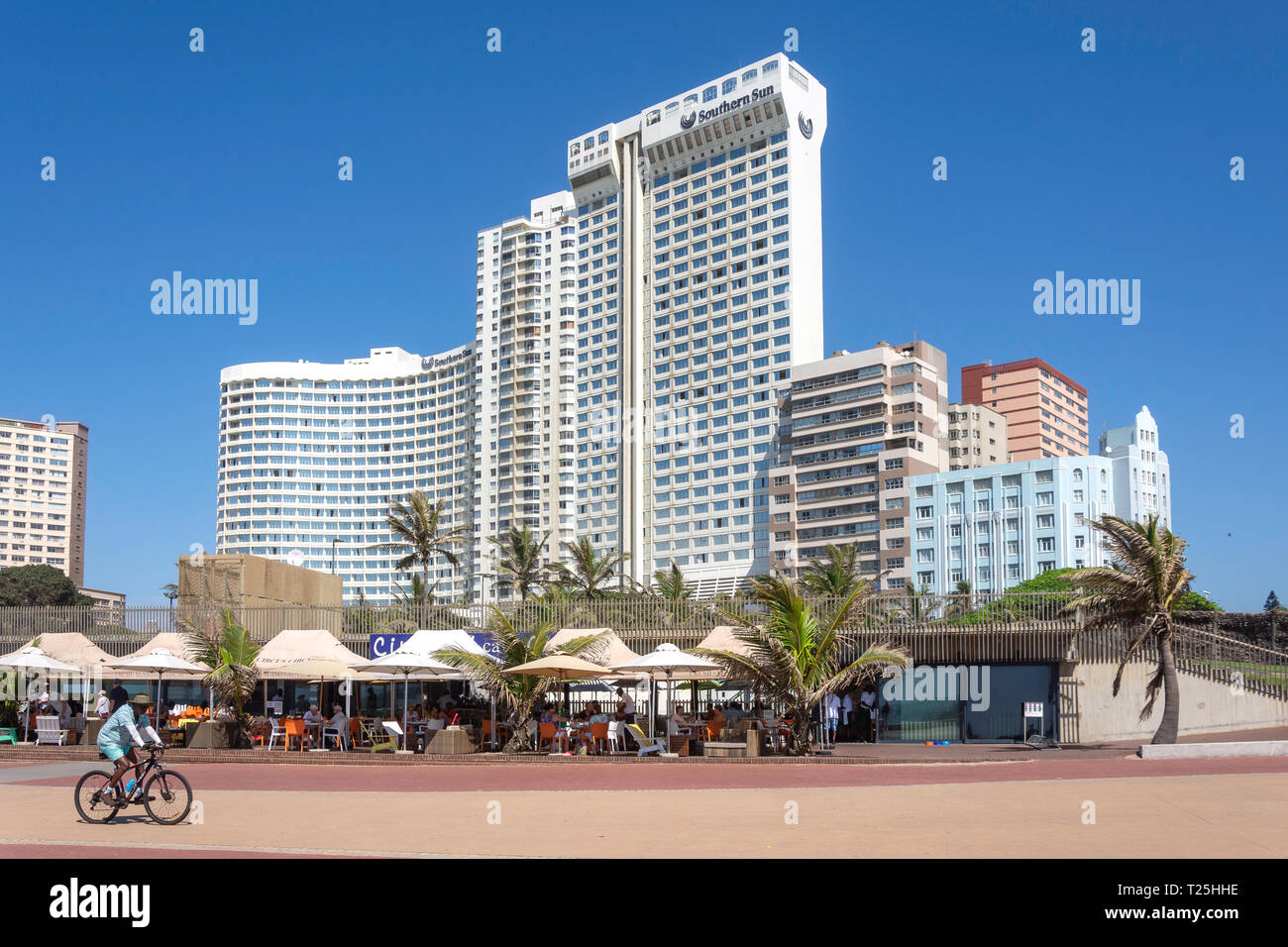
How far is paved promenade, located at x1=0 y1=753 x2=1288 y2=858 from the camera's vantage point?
1019cm

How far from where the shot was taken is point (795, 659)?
22.9 meters

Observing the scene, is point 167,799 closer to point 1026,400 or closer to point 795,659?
point 795,659

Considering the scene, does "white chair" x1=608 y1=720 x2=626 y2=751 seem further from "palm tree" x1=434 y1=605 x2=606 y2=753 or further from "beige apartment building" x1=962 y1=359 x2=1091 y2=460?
"beige apartment building" x1=962 y1=359 x2=1091 y2=460

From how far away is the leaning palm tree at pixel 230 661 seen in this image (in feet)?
85.6

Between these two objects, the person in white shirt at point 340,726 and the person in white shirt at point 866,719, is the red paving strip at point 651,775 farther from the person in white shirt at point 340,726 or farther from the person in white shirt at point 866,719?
the person in white shirt at point 866,719

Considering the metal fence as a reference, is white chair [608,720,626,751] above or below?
below

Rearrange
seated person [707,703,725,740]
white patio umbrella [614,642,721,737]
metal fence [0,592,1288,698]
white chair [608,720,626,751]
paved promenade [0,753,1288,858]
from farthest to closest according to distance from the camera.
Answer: metal fence [0,592,1288,698]
seated person [707,703,725,740]
white chair [608,720,626,751]
white patio umbrella [614,642,721,737]
paved promenade [0,753,1288,858]

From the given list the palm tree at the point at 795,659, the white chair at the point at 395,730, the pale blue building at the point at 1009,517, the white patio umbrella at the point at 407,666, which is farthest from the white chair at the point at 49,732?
the pale blue building at the point at 1009,517

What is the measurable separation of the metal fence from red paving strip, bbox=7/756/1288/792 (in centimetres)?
443

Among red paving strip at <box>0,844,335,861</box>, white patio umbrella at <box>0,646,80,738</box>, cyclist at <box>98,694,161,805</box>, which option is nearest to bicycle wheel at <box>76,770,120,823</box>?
cyclist at <box>98,694,161,805</box>

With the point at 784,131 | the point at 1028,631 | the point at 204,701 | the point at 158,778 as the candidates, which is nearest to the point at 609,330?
the point at 784,131
